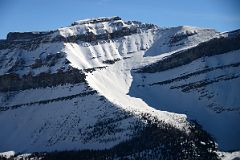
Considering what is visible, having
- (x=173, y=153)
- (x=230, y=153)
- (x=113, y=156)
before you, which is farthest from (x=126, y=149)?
(x=230, y=153)

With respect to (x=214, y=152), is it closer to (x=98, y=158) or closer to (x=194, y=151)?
(x=194, y=151)

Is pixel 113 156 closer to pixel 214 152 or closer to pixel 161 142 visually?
pixel 161 142

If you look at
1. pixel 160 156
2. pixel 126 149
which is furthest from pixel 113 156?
pixel 160 156

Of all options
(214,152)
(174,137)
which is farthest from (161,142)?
(214,152)

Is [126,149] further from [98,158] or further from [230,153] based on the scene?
[230,153]

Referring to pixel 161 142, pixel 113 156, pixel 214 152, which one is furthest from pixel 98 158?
pixel 214 152

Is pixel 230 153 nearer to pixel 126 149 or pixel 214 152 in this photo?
pixel 214 152
